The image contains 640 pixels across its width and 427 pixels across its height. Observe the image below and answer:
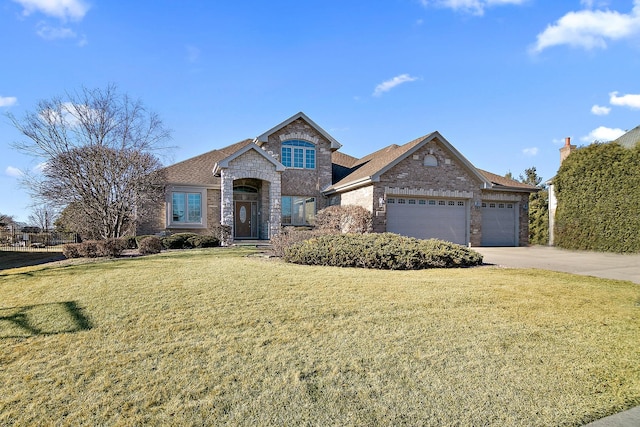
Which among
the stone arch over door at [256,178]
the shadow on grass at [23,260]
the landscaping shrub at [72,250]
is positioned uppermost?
the stone arch over door at [256,178]

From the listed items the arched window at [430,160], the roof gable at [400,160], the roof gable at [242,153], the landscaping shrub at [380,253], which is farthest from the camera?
the roof gable at [242,153]

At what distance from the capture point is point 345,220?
17859mm

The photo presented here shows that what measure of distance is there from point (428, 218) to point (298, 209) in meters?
7.19

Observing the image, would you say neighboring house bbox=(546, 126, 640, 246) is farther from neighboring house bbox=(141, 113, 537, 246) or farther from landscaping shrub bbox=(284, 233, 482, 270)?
landscaping shrub bbox=(284, 233, 482, 270)

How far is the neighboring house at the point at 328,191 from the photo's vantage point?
18375 millimetres

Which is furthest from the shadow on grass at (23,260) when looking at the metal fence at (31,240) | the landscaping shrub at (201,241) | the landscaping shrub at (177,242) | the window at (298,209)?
the window at (298,209)

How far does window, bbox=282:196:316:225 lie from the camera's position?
21312 millimetres

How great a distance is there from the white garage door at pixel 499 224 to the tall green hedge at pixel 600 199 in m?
2.17

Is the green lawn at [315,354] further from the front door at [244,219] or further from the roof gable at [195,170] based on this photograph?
the front door at [244,219]

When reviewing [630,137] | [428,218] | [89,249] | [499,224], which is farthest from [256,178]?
[630,137]

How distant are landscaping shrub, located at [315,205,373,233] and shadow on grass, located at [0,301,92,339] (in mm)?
11727

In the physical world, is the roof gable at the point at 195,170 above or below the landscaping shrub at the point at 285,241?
above

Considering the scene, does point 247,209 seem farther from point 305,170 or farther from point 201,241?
point 201,241

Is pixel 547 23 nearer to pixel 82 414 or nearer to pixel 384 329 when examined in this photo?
pixel 384 329
